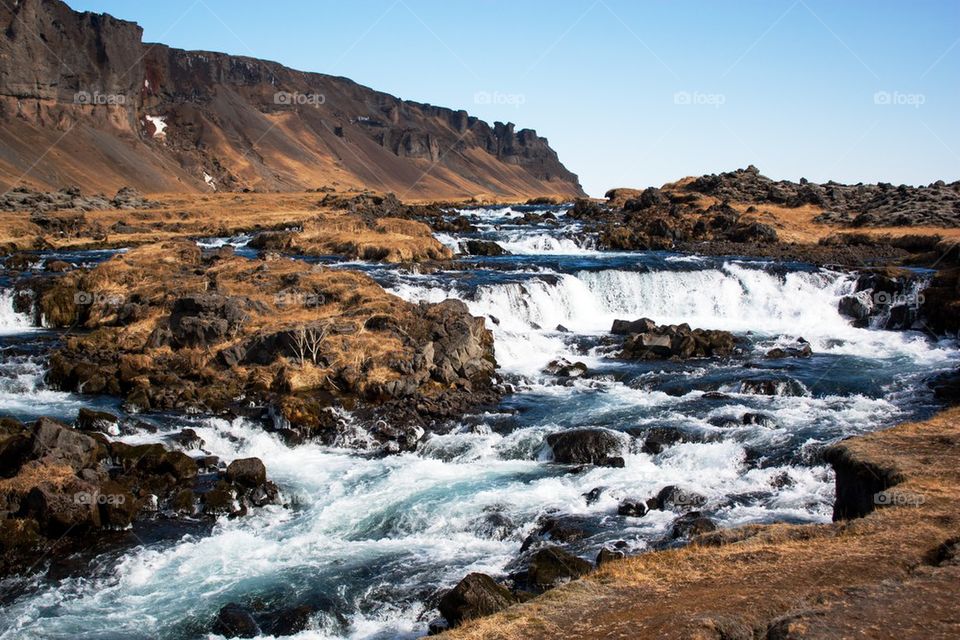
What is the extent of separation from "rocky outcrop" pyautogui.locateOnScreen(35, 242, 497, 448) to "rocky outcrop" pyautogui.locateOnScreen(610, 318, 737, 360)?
20.1ft

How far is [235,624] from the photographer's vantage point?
43.1 feet

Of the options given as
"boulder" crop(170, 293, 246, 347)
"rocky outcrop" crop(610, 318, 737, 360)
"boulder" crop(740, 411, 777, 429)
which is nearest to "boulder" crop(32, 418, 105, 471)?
"boulder" crop(170, 293, 246, 347)

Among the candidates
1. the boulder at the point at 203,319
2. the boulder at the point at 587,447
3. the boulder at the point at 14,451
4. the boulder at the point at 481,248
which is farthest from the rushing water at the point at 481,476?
the boulder at the point at 481,248

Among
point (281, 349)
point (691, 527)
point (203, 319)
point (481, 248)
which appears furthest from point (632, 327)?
point (691, 527)

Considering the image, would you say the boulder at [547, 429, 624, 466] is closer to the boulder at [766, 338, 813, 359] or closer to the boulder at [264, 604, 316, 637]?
the boulder at [264, 604, 316, 637]

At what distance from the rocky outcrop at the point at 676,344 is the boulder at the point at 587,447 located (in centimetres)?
1021

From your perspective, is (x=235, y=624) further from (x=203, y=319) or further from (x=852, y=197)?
(x=852, y=197)

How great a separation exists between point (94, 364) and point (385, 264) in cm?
2045

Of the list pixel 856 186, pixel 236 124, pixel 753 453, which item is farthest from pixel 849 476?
pixel 236 124

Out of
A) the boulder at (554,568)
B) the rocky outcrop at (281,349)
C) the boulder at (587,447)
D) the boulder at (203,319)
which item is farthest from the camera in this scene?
the boulder at (203,319)

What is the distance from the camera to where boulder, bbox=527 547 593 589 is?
13.7 metres

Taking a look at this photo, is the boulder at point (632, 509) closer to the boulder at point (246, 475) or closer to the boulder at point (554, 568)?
the boulder at point (554, 568)

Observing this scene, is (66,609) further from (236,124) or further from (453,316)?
(236,124)

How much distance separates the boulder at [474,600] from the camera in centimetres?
1200
